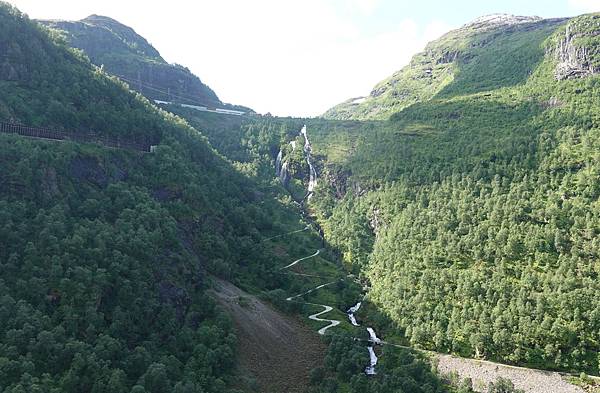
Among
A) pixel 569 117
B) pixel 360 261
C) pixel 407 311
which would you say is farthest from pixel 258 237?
pixel 569 117

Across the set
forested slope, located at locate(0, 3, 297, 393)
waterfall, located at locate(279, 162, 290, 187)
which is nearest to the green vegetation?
forested slope, located at locate(0, 3, 297, 393)

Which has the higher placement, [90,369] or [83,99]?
[83,99]

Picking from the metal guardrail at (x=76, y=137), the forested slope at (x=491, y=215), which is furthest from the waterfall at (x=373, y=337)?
the metal guardrail at (x=76, y=137)

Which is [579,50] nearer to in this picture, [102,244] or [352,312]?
[352,312]

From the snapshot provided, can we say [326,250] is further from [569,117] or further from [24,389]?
[24,389]

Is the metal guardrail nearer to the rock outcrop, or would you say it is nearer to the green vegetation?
the green vegetation

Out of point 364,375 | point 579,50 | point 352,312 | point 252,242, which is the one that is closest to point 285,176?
point 252,242
